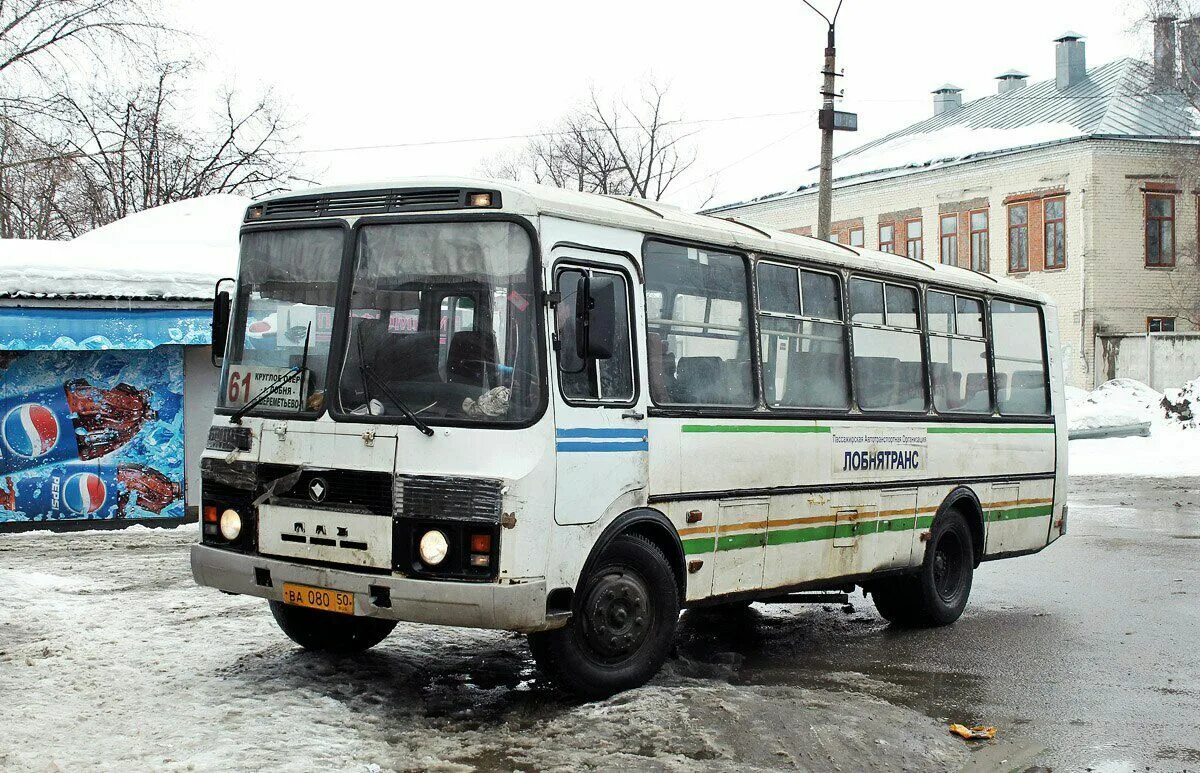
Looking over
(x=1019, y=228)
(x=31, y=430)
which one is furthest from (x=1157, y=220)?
(x=31, y=430)

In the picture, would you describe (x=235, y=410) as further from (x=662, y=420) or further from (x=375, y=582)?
(x=662, y=420)

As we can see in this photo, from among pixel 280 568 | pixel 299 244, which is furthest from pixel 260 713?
pixel 299 244

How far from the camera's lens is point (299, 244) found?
7.65m

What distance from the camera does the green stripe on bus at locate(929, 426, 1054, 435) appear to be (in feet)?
35.6

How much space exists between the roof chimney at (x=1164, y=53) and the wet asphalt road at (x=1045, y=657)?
3065cm

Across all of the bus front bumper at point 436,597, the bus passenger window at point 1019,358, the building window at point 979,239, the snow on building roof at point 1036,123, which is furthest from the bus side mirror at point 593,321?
the building window at point 979,239

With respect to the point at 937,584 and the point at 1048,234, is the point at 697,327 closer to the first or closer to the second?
the point at 937,584

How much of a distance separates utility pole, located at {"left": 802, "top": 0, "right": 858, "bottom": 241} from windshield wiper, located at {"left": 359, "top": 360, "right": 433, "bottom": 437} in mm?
15879

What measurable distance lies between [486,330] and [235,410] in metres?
1.71

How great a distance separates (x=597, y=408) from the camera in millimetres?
7367

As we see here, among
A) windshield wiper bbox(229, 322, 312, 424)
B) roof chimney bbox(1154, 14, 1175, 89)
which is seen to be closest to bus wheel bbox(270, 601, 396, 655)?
windshield wiper bbox(229, 322, 312, 424)

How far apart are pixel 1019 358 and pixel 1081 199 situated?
3099 cm

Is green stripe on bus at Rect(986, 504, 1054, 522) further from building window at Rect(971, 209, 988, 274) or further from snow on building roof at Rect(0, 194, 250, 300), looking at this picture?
building window at Rect(971, 209, 988, 274)

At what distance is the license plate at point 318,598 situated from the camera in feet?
22.8
